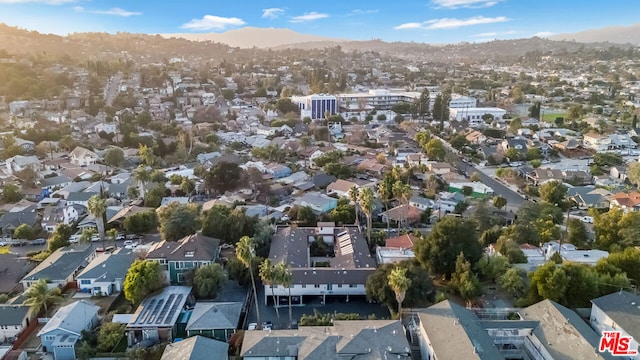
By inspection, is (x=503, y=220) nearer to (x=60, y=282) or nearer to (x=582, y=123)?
(x=60, y=282)

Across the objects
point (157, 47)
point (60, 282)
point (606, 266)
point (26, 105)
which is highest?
point (157, 47)

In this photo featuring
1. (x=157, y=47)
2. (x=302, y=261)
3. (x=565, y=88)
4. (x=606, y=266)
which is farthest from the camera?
(x=157, y=47)

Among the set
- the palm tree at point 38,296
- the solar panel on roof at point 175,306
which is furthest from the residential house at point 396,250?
the palm tree at point 38,296

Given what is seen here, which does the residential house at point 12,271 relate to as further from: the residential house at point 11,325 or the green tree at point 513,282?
the green tree at point 513,282

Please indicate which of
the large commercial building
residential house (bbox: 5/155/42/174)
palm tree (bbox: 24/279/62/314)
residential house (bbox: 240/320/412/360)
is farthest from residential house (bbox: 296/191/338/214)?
the large commercial building

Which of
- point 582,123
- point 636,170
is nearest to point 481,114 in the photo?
point 582,123

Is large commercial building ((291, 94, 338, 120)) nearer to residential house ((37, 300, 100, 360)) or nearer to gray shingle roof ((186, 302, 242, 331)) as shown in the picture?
gray shingle roof ((186, 302, 242, 331))

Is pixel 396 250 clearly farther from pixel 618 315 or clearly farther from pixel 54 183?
pixel 54 183
